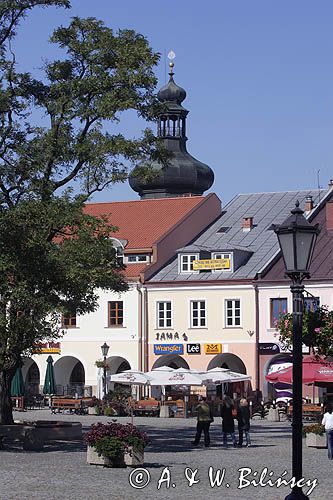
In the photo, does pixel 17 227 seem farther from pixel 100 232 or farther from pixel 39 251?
pixel 100 232

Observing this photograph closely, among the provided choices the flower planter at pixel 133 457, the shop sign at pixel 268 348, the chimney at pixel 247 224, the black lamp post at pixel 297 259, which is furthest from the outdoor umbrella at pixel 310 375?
the black lamp post at pixel 297 259

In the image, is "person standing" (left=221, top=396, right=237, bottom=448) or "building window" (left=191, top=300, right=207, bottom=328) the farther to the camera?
"building window" (left=191, top=300, right=207, bottom=328)

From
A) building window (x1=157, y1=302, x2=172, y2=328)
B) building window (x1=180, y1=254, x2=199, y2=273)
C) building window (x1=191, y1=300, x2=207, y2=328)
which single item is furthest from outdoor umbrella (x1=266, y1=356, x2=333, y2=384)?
building window (x1=180, y1=254, x2=199, y2=273)

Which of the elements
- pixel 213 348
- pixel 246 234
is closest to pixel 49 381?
pixel 213 348

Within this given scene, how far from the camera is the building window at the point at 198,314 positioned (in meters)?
60.7

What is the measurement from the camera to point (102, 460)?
24.5 meters

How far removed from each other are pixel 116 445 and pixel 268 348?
113 feet

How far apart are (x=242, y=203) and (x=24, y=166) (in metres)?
37.6

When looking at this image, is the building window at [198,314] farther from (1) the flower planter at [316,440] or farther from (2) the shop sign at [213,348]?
(1) the flower planter at [316,440]

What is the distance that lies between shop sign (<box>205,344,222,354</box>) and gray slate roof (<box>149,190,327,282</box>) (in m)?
3.53

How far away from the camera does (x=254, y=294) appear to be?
59438 mm

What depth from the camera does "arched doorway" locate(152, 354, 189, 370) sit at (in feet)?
201

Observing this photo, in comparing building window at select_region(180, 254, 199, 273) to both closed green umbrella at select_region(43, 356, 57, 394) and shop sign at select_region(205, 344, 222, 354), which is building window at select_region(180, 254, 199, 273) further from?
closed green umbrella at select_region(43, 356, 57, 394)

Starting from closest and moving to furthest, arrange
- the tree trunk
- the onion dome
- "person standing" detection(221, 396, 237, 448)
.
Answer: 1. "person standing" detection(221, 396, 237, 448)
2. the tree trunk
3. the onion dome
